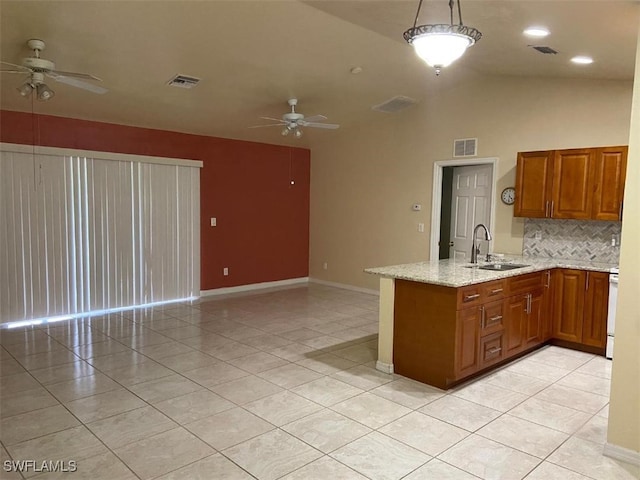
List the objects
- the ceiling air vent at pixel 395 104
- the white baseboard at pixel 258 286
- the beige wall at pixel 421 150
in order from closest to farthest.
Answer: the beige wall at pixel 421 150 → the ceiling air vent at pixel 395 104 → the white baseboard at pixel 258 286

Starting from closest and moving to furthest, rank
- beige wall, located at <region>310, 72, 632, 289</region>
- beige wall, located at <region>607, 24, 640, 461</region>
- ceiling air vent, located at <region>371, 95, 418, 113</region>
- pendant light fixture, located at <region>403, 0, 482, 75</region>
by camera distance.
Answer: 1. pendant light fixture, located at <region>403, 0, 482, 75</region>
2. beige wall, located at <region>607, 24, 640, 461</region>
3. beige wall, located at <region>310, 72, 632, 289</region>
4. ceiling air vent, located at <region>371, 95, 418, 113</region>

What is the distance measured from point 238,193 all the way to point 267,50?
3.14 metres

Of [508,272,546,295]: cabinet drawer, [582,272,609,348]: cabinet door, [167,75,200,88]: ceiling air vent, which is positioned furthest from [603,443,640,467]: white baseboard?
[167,75,200,88]: ceiling air vent

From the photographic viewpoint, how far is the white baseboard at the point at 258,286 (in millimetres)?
7305

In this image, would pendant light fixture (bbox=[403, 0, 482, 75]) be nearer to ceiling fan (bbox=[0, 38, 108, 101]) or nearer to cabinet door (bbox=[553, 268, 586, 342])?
ceiling fan (bbox=[0, 38, 108, 101])

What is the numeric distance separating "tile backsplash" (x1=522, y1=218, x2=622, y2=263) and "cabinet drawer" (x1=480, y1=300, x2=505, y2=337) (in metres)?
1.80

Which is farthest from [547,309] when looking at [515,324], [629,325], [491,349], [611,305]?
[629,325]

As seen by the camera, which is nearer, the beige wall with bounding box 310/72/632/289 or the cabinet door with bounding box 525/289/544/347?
the cabinet door with bounding box 525/289/544/347

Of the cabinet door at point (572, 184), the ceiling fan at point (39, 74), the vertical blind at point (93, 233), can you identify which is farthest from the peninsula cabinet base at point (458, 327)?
the vertical blind at point (93, 233)

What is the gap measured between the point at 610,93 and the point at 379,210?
3455 millimetres

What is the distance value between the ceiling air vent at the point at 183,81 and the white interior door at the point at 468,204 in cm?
376

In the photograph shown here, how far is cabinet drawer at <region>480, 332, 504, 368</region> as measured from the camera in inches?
152

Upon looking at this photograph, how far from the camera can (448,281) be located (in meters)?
3.52

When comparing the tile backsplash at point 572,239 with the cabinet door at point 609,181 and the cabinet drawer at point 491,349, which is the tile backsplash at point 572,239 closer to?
the cabinet door at point 609,181
